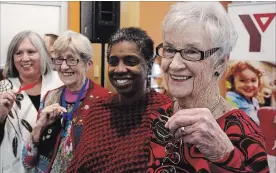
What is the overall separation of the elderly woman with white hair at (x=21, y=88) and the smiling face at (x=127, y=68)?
668 millimetres

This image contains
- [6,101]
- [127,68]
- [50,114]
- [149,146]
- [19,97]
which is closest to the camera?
[149,146]

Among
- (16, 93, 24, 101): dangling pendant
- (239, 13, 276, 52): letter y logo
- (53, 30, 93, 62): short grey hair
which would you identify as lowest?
(16, 93, 24, 101): dangling pendant

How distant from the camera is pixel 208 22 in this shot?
0.75m

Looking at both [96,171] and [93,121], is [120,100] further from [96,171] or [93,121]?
[96,171]

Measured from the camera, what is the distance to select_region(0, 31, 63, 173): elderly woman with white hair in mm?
1747

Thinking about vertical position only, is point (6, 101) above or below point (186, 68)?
below

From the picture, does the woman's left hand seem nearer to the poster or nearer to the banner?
the poster

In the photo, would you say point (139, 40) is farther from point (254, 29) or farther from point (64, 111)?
point (254, 29)

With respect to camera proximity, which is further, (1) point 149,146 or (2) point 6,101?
(2) point 6,101

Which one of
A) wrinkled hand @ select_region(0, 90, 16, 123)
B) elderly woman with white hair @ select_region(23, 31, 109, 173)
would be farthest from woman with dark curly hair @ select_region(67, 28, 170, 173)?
wrinkled hand @ select_region(0, 90, 16, 123)

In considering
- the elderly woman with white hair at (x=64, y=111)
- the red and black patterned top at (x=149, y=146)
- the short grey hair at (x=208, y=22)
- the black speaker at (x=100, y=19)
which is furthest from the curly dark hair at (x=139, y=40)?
the black speaker at (x=100, y=19)

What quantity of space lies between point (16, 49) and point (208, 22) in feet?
4.26

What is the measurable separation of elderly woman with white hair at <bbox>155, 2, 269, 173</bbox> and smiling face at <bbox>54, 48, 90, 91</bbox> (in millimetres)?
870

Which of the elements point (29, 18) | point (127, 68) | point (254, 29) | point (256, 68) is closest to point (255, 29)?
point (254, 29)
